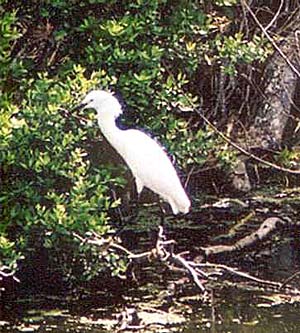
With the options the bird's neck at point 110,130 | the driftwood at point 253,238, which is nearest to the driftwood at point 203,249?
the driftwood at point 253,238

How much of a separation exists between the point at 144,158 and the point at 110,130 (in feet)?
0.78

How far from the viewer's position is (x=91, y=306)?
4.64 metres

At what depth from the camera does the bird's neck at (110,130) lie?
469 centimetres

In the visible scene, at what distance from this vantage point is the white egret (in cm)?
479

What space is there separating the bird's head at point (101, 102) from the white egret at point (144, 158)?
28mm

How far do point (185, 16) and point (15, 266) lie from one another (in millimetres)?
1415

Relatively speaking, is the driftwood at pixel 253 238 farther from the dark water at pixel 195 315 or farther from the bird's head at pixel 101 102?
A: the bird's head at pixel 101 102

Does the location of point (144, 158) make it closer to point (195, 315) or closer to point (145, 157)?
point (145, 157)

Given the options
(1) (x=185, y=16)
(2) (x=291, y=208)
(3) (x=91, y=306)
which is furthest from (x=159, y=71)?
(2) (x=291, y=208)

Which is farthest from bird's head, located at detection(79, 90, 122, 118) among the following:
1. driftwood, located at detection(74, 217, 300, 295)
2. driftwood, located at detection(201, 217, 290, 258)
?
driftwood, located at detection(201, 217, 290, 258)

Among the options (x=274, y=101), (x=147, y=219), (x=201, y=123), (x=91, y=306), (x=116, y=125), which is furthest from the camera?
(x=274, y=101)

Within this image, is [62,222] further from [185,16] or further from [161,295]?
[185,16]

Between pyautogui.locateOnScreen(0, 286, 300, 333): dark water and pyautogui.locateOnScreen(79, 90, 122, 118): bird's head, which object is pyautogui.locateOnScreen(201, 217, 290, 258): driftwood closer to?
pyautogui.locateOnScreen(0, 286, 300, 333): dark water

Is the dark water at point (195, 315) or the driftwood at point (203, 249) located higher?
the driftwood at point (203, 249)
